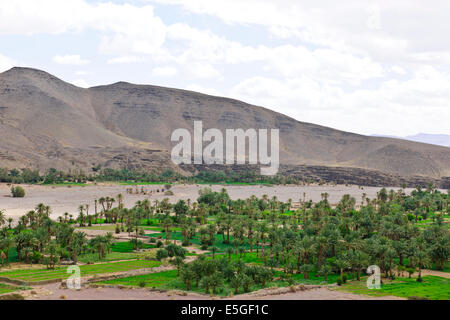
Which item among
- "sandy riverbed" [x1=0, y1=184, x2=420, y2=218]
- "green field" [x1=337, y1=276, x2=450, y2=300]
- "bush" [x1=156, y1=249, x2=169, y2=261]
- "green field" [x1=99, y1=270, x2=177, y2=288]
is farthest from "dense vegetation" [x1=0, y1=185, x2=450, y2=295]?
"sandy riverbed" [x1=0, y1=184, x2=420, y2=218]

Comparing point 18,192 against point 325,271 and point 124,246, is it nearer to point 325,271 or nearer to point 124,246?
point 124,246

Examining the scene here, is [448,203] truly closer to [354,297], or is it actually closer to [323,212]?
[323,212]

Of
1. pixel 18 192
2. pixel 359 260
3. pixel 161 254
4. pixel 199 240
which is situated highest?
pixel 18 192

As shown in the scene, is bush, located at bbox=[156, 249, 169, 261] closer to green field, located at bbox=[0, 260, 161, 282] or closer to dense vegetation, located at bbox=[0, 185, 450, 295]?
dense vegetation, located at bbox=[0, 185, 450, 295]

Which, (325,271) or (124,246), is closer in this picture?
(325,271)

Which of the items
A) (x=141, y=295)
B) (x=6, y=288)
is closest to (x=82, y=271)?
(x=6, y=288)

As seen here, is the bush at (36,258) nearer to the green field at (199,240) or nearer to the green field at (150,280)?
the green field at (150,280)
